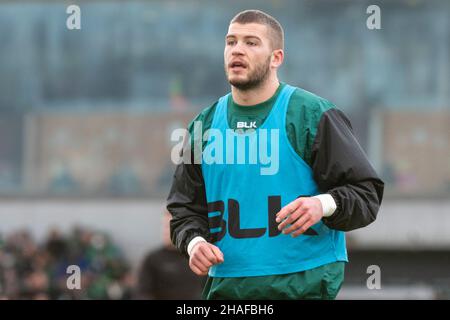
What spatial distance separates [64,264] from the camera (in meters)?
17.5

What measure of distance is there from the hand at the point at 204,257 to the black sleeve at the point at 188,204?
247 millimetres

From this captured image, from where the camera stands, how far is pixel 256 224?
4746 mm

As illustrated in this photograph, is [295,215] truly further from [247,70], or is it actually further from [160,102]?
[160,102]

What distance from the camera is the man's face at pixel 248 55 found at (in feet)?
15.6

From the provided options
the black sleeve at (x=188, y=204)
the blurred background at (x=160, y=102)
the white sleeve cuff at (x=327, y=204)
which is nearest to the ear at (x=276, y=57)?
the black sleeve at (x=188, y=204)

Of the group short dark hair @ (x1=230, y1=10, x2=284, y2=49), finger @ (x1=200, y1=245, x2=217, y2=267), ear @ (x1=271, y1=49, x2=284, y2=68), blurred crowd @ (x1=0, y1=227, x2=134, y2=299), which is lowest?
blurred crowd @ (x1=0, y1=227, x2=134, y2=299)

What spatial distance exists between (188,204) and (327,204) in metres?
0.83

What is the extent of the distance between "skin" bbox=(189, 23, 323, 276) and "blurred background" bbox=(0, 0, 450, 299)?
1447 cm

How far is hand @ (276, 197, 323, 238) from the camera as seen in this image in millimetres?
4383

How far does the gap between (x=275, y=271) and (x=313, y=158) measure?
56 cm

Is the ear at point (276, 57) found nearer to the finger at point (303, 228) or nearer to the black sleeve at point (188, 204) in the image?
the black sleeve at point (188, 204)

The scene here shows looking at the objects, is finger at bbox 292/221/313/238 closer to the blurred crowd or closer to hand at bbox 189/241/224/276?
hand at bbox 189/241/224/276

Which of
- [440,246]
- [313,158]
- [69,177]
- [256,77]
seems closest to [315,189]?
[313,158]

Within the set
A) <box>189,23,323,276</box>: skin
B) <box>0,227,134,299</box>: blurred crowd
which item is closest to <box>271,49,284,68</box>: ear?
<box>189,23,323,276</box>: skin
